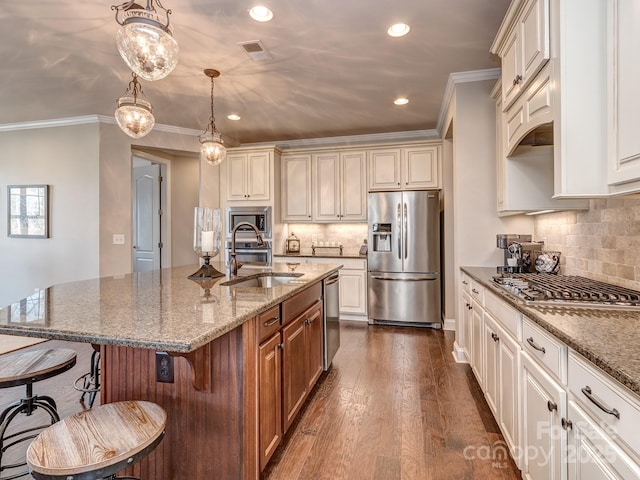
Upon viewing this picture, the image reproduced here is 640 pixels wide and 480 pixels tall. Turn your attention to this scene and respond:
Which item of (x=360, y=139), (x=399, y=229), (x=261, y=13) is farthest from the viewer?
(x=360, y=139)

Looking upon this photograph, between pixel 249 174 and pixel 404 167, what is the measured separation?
7.26ft

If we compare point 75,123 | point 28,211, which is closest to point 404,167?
point 75,123

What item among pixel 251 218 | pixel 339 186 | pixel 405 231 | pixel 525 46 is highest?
pixel 525 46

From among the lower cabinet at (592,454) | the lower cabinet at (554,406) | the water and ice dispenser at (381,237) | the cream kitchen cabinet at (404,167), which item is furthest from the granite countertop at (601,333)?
the cream kitchen cabinet at (404,167)

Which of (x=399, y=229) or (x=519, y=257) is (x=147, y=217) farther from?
(x=519, y=257)

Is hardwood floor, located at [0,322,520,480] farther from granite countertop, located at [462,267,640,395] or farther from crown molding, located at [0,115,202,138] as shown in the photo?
crown molding, located at [0,115,202,138]

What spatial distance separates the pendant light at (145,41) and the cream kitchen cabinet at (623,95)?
191cm

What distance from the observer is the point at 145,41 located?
1708 millimetres

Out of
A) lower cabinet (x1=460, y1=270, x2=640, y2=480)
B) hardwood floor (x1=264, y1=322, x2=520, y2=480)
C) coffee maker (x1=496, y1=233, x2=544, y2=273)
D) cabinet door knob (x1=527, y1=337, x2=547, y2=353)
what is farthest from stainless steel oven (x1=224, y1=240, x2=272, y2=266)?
cabinet door knob (x1=527, y1=337, x2=547, y2=353)

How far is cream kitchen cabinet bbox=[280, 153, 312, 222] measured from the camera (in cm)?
521

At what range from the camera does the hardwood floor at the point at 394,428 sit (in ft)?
5.94

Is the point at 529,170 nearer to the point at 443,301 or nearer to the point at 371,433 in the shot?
the point at 371,433

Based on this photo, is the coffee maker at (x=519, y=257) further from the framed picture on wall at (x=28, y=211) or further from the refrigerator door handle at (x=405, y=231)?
the framed picture on wall at (x=28, y=211)

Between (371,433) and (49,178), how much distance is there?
16.4 feet
